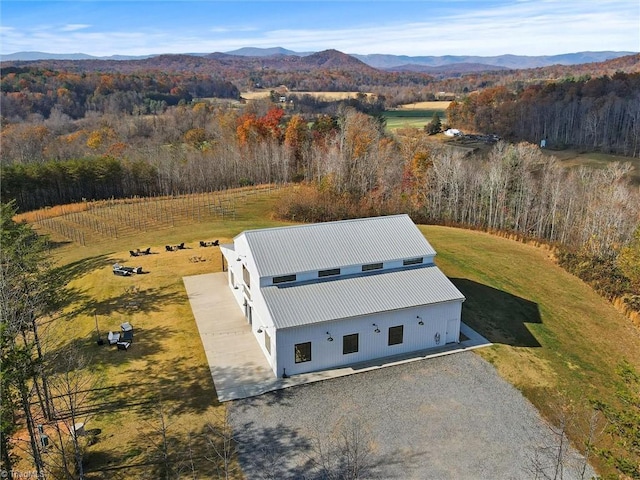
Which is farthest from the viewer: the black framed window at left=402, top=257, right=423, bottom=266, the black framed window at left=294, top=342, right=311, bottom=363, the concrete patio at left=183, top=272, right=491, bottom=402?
the black framed window at left=402, top=257, right=423, bottom=266

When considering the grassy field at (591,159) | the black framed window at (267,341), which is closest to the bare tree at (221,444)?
the black framed window at (267,341)

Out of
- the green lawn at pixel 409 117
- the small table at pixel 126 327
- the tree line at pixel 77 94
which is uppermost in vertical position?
the tree line at pixel 77 94

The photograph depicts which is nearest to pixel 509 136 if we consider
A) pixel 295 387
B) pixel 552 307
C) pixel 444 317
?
pixel 552 307

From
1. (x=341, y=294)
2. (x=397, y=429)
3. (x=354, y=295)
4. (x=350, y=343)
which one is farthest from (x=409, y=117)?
(x=397, y=429)

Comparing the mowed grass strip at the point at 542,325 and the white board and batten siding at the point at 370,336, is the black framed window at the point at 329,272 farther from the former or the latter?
the mowed grass strip at the point at 542,325

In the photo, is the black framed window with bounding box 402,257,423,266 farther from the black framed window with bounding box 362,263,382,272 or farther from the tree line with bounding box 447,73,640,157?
the tree line with bounding box 447,73,640,157

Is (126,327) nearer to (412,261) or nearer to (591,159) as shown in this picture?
(412,261)

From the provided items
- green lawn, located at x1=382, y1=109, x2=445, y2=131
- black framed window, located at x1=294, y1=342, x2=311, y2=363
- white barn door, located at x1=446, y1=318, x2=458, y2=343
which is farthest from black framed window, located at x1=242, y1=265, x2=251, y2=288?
green lawn, located at x1=382, y1=109, x2=445, y2=131
